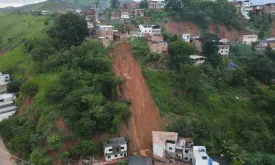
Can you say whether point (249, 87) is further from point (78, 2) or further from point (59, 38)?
point (78, 2)

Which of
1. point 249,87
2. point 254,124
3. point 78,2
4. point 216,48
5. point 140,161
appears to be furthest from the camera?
point 78,2

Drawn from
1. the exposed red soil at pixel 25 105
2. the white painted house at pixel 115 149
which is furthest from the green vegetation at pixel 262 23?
the exposed red soil at pixel 25 105

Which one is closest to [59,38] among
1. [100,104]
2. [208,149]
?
[100,104]

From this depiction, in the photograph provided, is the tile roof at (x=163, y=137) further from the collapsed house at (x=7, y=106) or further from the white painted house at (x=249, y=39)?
the white painted house at (x=249, y=39)

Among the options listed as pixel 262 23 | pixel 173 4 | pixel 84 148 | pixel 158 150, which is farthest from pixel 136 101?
pixel 262 23

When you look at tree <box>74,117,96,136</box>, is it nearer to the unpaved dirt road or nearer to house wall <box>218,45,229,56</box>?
the unpaved dirt road
